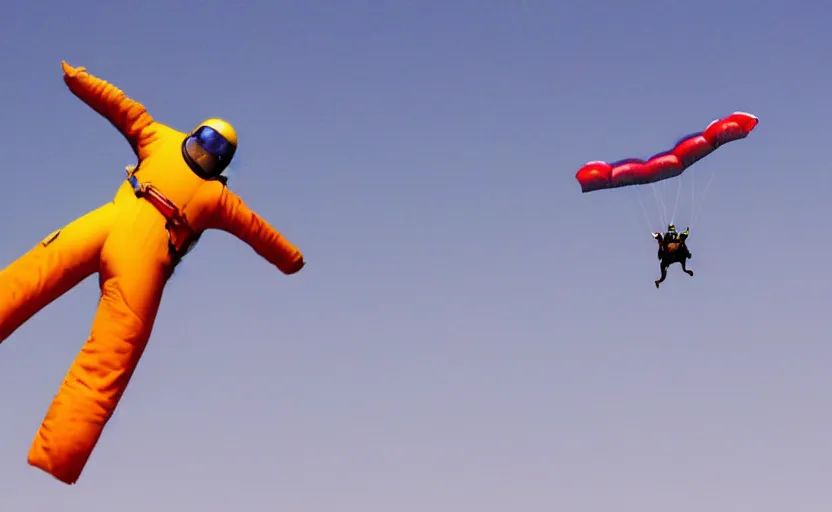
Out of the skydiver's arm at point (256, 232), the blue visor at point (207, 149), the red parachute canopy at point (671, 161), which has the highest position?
the red parachute canopy at point (671, 161)

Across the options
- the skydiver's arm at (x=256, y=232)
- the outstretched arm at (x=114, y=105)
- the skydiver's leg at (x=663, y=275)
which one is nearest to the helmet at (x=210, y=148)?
the skydiver's arm at (x=256, y=232)

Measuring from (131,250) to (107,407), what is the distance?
1.71 m

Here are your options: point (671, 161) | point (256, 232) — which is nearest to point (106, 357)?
point (256, 232)

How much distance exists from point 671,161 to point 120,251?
13936 mm

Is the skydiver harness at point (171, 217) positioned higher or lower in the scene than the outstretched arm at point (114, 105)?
lower

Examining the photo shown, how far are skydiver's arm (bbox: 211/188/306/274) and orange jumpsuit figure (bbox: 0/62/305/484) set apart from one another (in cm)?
1

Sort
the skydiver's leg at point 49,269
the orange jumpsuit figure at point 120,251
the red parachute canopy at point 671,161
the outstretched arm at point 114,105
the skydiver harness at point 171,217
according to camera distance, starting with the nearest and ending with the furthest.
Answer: the orange jumpsuit figure at point 120,251 < the skydiver's leg at point 49,269 < the skydiver harness at point 171,217 < the outstretched arm at point 114,105 < the red parachute canopy at point 671,161

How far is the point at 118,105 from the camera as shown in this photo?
15.2 meters

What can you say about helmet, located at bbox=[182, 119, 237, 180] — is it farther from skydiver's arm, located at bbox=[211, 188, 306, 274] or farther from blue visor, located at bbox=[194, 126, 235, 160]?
skydiver's arm, located at bbox=[211, 188, 306, 274]

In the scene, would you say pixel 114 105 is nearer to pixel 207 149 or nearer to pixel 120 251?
pixel 207 149

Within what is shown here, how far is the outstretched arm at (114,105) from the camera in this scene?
49.4 ft

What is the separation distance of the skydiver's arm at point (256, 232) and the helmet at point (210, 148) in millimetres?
334

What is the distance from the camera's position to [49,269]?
14109 millimetres

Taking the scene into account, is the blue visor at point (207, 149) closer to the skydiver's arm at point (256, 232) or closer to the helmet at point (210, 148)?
the helmet at point (210, 148)
